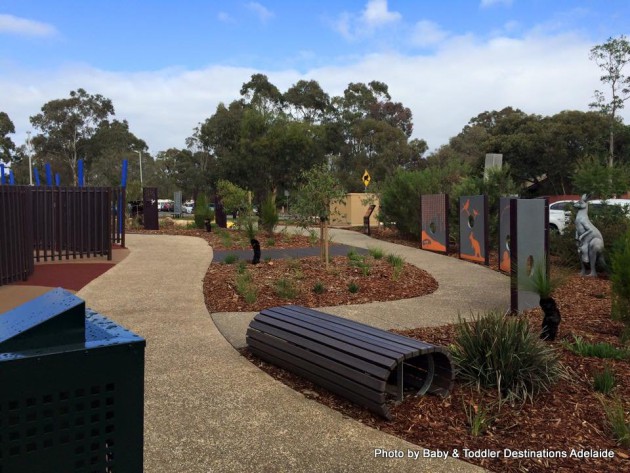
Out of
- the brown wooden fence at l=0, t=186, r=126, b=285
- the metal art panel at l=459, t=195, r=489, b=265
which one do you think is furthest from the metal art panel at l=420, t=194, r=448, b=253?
the brown wooden fence at l=0, t=186, r=126, b=285

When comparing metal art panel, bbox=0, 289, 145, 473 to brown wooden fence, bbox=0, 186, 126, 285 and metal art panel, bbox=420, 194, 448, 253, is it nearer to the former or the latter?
brown wooden fence, bbox=0, 186, 126, 285

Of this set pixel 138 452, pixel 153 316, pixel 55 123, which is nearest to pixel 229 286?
pixel 153 316

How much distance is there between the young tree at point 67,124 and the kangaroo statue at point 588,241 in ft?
198

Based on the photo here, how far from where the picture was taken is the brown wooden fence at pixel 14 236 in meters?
8.91

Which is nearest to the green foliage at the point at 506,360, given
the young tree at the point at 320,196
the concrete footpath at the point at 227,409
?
the concrete footpath at the point at 227,409

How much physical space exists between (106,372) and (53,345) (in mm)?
183

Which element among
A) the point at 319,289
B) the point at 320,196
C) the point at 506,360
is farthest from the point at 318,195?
the point at 506,360

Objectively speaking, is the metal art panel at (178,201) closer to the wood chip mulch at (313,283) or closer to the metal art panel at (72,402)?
the wood chip mulch at (313,283)

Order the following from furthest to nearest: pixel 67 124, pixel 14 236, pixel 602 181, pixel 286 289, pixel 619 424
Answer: pixel 67 124, pixel 602 181, pixel 14 236, pixel 286 289, pixel 619 424

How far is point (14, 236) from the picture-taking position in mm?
9227

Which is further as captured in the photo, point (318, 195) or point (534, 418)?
point (318, 195)

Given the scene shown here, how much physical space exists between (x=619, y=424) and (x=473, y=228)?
31.3ft

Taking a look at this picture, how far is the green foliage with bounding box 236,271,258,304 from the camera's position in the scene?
24.7ft

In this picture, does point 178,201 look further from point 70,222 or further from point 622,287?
point 622,287
